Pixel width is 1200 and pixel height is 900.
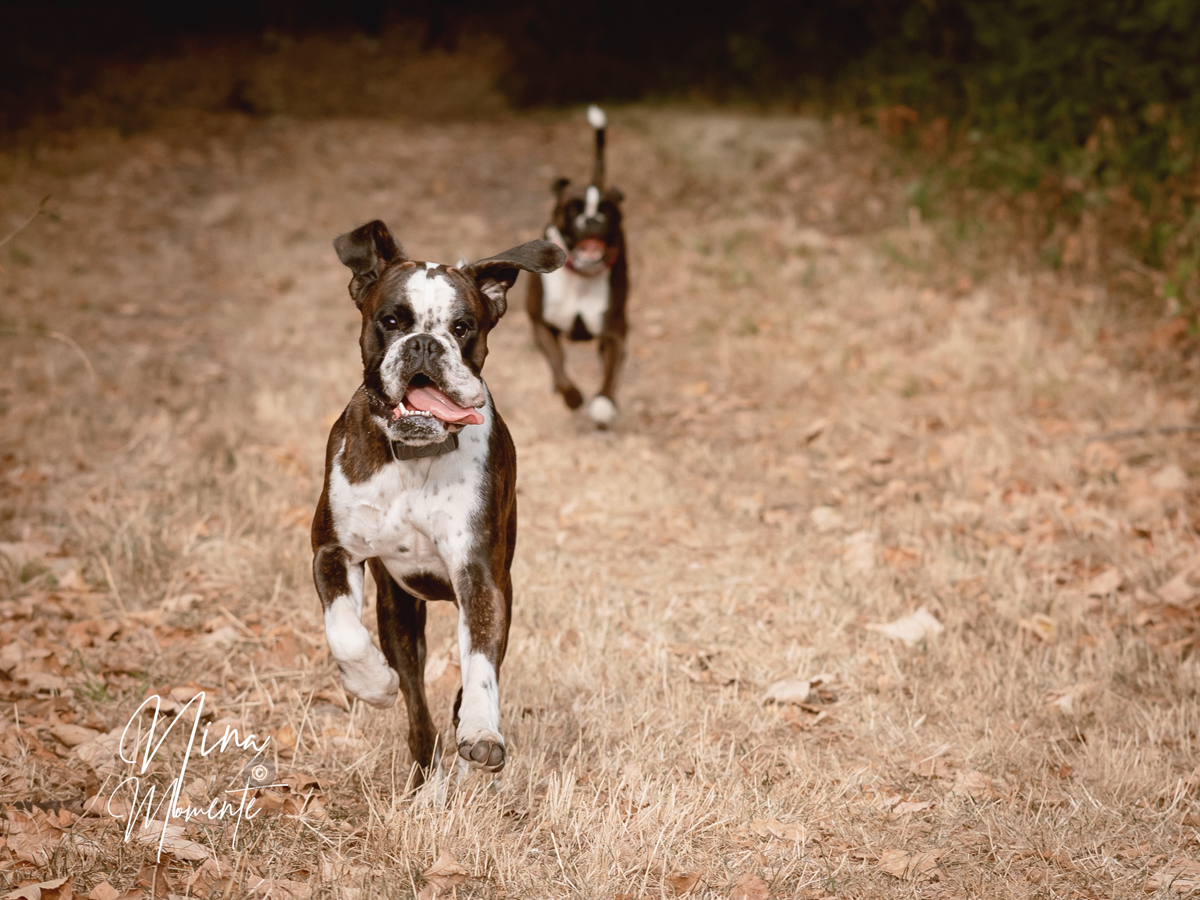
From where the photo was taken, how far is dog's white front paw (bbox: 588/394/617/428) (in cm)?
770

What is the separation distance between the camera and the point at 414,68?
25250 mm

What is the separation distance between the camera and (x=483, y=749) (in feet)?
9.99

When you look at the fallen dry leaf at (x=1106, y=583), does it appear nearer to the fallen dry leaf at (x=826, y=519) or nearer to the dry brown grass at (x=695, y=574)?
the dry brown grass at (x=695, y=574)

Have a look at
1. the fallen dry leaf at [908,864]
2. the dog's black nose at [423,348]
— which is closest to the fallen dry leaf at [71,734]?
the dog's black nose at [423,348]

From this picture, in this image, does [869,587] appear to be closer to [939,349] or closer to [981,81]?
[939,349]

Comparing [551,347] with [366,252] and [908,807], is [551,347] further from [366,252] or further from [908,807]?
[908,807]

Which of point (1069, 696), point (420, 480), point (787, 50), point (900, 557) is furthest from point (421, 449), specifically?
point (787, 50)

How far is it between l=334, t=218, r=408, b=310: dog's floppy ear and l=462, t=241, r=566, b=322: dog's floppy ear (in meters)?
0.26

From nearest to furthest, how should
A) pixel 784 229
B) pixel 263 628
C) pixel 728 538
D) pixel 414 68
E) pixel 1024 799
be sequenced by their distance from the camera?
pixel 1024 799 < pixel 263 628 < pixel 728 538 < pixel 784 229 < pixel 414 68

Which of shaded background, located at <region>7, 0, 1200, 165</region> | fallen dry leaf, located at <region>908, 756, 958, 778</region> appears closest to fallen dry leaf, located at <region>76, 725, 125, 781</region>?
fallen dry leaf, located at <region>908, 756, 958, 778</region>

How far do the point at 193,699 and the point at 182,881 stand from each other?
111 centimetres

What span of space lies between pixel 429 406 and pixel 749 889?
5.39 ft

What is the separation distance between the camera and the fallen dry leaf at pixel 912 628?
A: 4.97 metres

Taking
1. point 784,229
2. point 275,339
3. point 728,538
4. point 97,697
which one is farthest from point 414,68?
point 97,697
